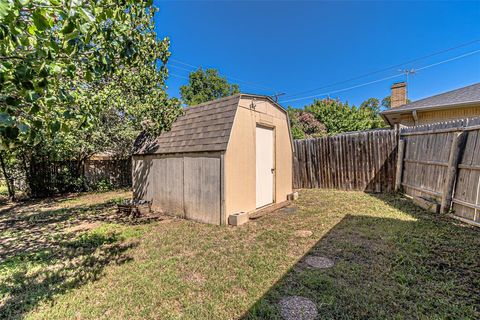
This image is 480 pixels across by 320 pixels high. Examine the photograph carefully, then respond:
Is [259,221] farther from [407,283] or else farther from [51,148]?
[51,148]

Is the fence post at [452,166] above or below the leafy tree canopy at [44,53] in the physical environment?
below

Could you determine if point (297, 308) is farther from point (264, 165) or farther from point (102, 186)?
point (102, 186)

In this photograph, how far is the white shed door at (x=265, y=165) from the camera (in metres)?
5.82

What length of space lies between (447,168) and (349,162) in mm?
3207

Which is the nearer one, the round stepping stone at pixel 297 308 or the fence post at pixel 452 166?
the round stepping stone at pixel 297 308

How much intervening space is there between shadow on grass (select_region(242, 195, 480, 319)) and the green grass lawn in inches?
0.5

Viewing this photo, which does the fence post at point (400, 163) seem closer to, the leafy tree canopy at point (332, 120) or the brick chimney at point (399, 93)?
the brick chimney at point (399, 93)

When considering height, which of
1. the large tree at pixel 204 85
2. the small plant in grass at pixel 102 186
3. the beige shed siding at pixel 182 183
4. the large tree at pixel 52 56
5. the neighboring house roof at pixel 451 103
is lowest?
the small plant in grass at pixel 102 186

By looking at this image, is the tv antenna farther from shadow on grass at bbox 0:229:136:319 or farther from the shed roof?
shadow on grass at bbox 0:229:136:319

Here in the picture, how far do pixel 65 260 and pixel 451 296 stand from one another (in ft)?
16.7

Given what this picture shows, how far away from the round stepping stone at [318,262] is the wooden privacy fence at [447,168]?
312 centimetres

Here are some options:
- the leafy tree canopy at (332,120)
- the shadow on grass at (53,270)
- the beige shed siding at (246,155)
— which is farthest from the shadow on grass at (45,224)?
the leafy tree canopy at (332,120)

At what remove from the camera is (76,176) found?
32.5 ft

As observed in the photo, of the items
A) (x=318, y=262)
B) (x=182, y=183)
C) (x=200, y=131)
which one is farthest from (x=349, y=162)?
(x=182, y=183)
